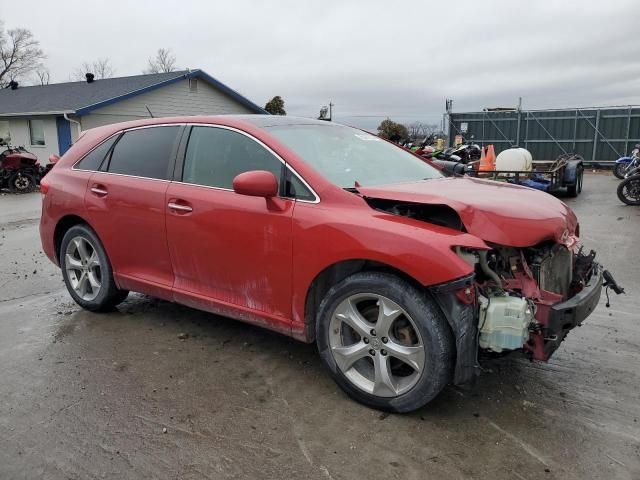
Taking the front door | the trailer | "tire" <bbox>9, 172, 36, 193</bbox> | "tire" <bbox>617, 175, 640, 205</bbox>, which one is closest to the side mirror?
the front door

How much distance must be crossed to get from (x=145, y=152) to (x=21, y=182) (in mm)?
15611

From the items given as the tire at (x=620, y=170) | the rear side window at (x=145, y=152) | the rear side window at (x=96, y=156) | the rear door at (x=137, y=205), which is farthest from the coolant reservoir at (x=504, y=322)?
the tire at (x=620, y=170)

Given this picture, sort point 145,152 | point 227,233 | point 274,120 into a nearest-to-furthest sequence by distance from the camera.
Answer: point 227,233 < point 274,120 < point 145,152

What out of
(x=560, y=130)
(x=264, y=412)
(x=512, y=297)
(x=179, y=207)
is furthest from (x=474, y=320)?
(x=560, y=130)

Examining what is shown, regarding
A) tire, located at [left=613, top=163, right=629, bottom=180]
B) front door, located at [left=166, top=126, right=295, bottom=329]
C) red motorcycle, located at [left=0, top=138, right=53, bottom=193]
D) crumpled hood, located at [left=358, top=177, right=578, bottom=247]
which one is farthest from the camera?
tire, located at [left=613, top=163, right=629, bottom=180]

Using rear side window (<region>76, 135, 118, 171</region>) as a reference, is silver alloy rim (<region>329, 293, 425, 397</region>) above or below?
below

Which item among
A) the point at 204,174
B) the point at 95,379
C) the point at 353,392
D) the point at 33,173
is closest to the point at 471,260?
the point at 353,392

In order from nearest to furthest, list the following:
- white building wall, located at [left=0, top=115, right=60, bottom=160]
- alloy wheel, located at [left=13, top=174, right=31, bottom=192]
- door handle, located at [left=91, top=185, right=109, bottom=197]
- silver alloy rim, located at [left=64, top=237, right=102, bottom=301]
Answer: door handle, located at [left=91, top=185, right=109, bottom=197], silver alloy rim, located at [left=64, top=237, right=102, bottom=301], alloy wheel, located at [left=13, top=174, right=31, bottom=192], white building wall, located at [left=0, top=115, right=60, bottom=160]

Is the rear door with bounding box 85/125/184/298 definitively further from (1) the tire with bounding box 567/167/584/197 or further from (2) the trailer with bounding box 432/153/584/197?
(1) the tire with bounding box 567/167/584/197

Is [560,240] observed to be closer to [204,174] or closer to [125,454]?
[204,174]

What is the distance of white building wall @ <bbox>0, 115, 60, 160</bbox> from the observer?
22.8 meters

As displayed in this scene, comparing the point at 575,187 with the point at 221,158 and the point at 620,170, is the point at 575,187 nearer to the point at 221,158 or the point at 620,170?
the point at 620,170

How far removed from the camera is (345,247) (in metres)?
3.03

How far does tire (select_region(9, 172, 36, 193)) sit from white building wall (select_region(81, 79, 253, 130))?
474 cm
